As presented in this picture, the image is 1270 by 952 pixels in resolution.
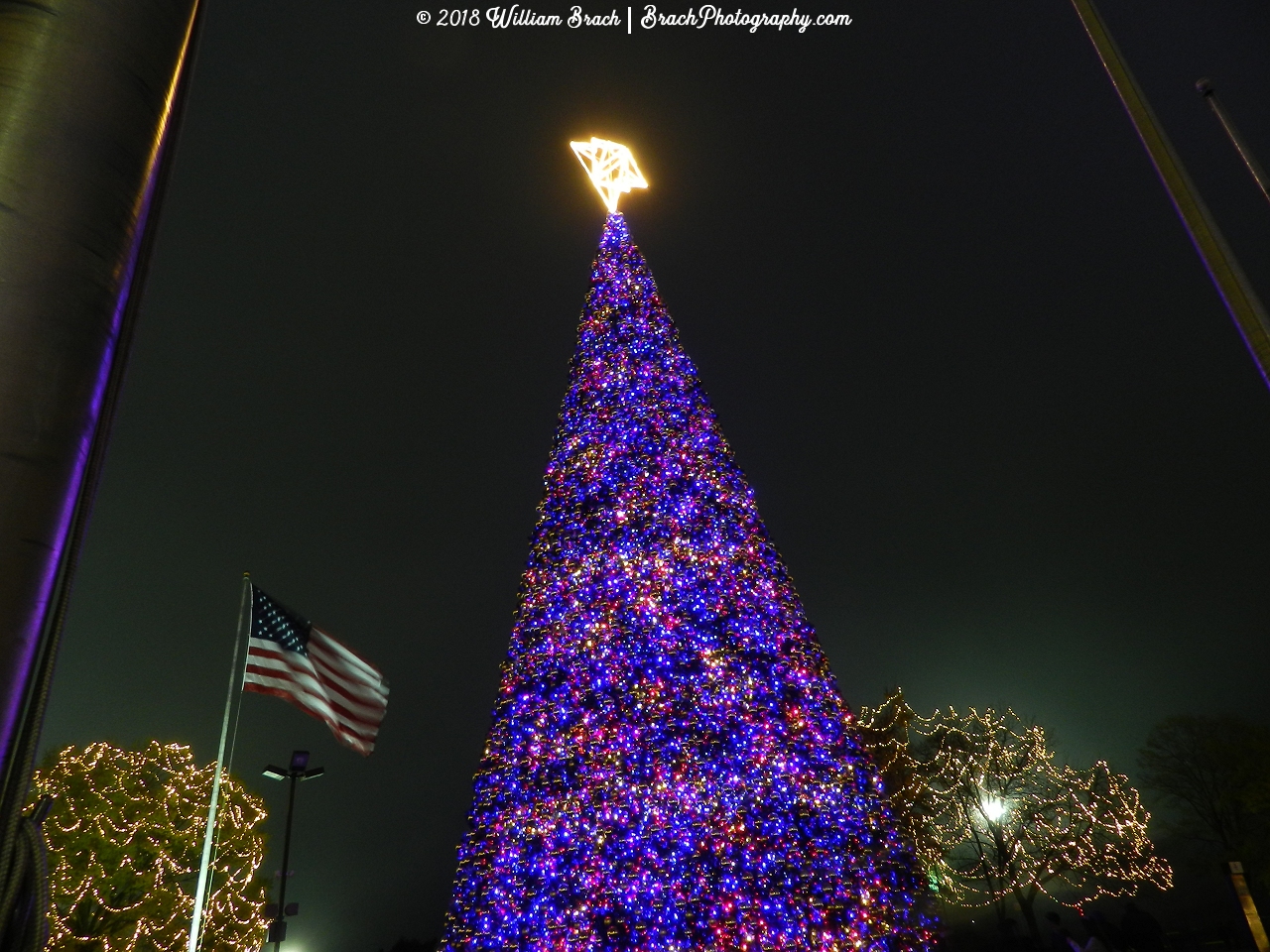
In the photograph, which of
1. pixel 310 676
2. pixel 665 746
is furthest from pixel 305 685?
pixel 665 746

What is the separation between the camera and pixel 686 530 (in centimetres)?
923

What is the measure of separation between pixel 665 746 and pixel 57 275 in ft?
24.9

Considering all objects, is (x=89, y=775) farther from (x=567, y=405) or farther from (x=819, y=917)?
(x=819, y=917)

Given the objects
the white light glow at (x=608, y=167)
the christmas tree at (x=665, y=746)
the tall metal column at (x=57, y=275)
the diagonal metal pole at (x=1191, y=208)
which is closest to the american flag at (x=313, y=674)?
the christmas tree at (x=665, y=746)

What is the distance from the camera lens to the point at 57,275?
1146 millimetres

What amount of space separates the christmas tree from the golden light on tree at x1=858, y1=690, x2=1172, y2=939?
15.8m

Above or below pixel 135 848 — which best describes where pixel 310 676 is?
above

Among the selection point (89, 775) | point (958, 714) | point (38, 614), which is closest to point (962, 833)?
point (958, 714)

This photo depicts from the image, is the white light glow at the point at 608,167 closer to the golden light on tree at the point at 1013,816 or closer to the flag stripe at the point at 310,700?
the flag stripe at the point at 310,700

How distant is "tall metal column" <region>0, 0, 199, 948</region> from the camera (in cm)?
102

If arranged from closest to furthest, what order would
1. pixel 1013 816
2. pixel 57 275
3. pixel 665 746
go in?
pixel 57 275 < pixel 665 746 < pixel 1013 816

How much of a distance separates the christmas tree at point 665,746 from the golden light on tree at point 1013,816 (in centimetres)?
1581

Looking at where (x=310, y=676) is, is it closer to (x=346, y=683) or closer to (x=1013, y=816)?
(x=346, y=683)

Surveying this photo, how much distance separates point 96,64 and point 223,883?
27.7 metres
